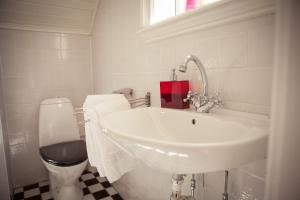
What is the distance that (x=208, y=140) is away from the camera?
0.67 meters

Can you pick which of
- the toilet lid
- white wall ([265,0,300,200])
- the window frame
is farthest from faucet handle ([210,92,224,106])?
the toilet lid

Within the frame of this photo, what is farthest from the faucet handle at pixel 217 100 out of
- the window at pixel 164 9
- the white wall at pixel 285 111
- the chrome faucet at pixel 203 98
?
the window at pixel 164 9

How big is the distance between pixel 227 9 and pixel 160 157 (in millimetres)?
587

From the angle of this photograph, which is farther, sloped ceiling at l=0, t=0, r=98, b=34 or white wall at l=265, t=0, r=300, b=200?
sloped ceiling at l=0, t=0, r=98, b=34

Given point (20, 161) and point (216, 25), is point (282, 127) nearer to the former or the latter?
point (216, 25)

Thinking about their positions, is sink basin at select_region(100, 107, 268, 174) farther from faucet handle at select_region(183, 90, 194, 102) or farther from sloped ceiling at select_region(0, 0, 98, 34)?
sloped ceiling at select_region(0, 0, 98, 34)

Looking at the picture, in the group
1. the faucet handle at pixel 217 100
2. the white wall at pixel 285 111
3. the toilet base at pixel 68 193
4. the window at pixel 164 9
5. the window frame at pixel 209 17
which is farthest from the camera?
the toilet base at pixel 68 193

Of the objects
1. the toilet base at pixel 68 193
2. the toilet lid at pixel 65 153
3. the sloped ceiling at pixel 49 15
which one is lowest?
the toilet base at pixel 68 193

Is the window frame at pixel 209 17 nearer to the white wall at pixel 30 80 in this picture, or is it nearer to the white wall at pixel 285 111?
the white wall at pixel 285 111

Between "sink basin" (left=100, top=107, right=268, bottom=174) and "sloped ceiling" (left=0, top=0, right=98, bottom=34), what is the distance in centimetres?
134

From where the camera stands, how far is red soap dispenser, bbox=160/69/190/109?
0.83 meters

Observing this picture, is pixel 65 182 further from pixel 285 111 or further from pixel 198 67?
pixel 285 111

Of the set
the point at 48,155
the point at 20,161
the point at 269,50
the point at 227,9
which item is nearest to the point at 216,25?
the point at 227,9

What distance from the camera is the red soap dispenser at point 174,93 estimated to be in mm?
829
